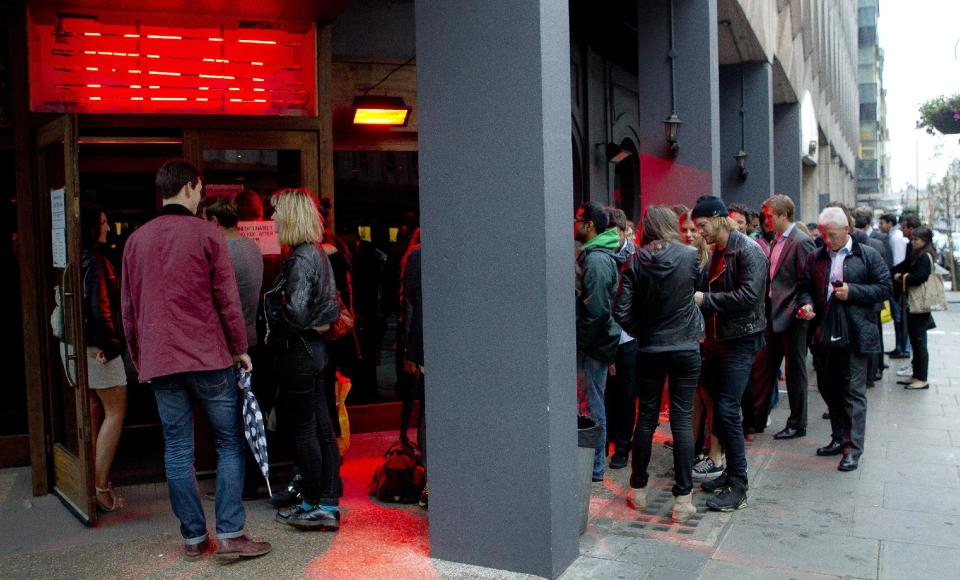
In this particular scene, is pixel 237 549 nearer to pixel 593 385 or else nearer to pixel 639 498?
pixel 639 498

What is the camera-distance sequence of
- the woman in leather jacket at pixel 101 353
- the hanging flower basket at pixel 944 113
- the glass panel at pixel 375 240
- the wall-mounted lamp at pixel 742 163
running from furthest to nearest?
the hanging flower basket at pixel 944 113, the wall-mounted lamp at pixel 742 163, the glass panel at pixel 375 240, the woman in leather jacket at pixel 101 353

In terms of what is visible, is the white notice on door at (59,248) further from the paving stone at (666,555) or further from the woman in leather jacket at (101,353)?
the paving stone at (666,555)

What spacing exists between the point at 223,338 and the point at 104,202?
4705 mm

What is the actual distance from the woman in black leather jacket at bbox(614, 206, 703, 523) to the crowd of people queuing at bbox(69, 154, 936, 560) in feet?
0.04

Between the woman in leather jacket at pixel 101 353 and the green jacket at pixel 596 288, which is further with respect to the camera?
the green jacket at pixel 596 288

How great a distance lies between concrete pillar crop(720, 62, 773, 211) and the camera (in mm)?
14188

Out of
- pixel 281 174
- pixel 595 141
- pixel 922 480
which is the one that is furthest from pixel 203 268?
pixel 595 141

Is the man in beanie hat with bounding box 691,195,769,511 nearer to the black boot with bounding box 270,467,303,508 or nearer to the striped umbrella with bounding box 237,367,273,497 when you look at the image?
the black boot with bounding box 270,467,303,508

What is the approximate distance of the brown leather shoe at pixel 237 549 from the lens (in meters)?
5.05

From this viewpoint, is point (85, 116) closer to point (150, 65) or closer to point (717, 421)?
point (150, 65)

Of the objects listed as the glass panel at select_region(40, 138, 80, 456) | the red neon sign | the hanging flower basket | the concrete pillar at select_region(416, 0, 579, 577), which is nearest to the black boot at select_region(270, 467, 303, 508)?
the glass panel at select_region(40, 138, 80, 456)

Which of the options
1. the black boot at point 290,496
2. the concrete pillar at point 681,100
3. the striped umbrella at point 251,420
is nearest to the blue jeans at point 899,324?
the concrete pillar at point 681,100

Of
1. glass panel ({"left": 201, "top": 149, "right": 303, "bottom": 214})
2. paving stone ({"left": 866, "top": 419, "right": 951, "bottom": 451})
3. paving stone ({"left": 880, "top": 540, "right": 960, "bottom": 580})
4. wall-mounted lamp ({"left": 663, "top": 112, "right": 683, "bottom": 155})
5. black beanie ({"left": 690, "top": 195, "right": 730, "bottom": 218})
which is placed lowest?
paving stone ({"left": 866, "top": 419, "right": 951, "bottom": 451})

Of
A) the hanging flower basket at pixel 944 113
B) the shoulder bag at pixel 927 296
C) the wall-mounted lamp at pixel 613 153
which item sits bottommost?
the shoulder bag at pixel 927 296
